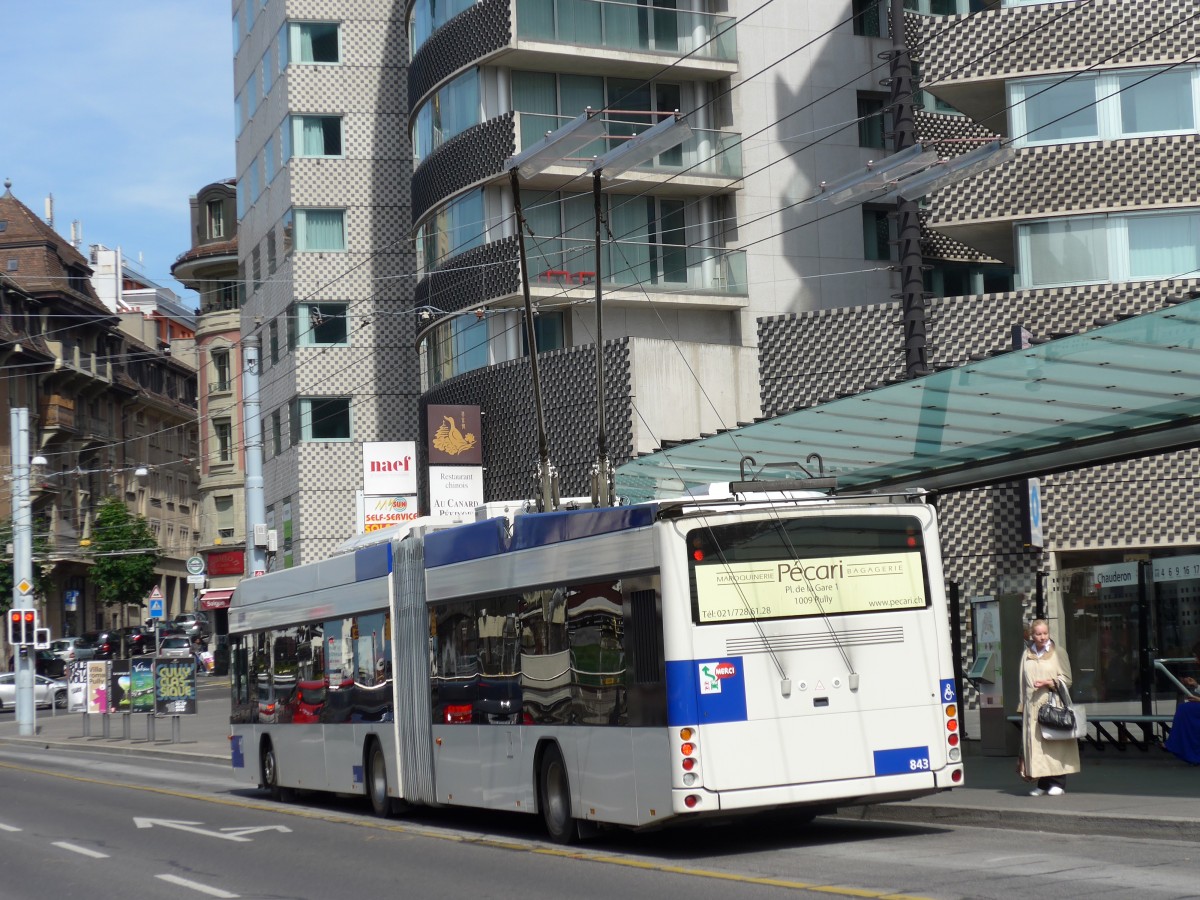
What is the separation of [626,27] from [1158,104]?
1313 cm

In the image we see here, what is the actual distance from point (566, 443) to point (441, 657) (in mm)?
20955

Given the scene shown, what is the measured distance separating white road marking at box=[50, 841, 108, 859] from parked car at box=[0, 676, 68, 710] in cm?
4497

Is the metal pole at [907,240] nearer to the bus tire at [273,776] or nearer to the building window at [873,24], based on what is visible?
the bus tire at [273,776]

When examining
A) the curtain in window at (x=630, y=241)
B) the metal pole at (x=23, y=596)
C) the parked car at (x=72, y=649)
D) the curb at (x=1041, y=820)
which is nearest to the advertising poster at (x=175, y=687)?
the metal pole at (x=23, y=596)

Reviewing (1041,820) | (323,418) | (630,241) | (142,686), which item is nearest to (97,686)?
(142,686)

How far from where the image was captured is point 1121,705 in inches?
811

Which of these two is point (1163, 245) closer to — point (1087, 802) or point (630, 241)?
point (630, 241)

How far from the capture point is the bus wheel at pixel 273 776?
923 inches

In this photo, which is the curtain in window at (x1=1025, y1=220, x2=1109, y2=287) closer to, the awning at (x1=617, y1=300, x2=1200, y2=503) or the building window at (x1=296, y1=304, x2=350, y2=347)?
the awning at (x1=617, y1=300, x2=1200, y2=503)

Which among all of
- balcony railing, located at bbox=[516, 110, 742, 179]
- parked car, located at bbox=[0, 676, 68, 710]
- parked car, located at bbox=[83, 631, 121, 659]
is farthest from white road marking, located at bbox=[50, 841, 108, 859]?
parked car, located at bbox=[83, 631, 121, 659]

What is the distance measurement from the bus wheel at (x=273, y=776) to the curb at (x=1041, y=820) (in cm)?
945

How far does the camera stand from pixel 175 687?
125 ft

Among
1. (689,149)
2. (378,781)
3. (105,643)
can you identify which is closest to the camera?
(378,781)

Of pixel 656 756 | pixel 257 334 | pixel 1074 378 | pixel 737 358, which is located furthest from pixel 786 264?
pixel 656 756
